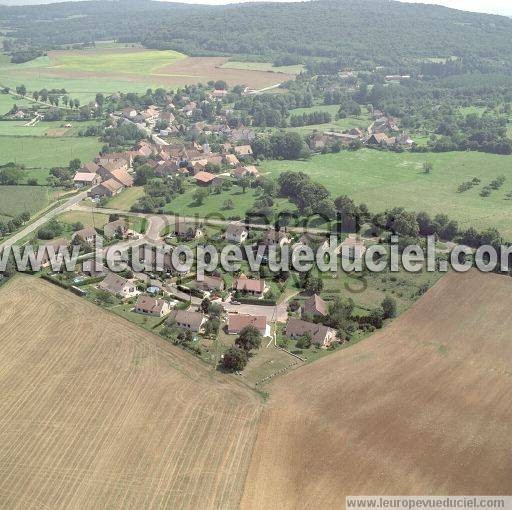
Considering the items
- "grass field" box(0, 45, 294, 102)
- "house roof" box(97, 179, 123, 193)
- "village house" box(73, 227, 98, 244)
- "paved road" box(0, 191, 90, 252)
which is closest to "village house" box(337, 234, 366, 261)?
"village house" box(73, 227, 98, 244)

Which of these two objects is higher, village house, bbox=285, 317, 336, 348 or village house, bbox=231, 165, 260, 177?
village house, bbox=231, 165, 260, 177

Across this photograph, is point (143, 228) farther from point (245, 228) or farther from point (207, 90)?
point (207, 90)

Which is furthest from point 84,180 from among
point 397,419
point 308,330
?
point 397,419

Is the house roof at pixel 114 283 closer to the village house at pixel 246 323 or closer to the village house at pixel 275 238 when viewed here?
the village house at pixel 246 323

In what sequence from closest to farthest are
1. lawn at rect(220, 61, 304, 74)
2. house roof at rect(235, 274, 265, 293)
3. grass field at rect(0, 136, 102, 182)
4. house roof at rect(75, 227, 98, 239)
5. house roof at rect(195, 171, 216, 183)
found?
1. house roof at rect(235, 274, 265, 293)
2. house roof at rect(75, 227, 98, 239)
3. house roof at rect(195, 171, 216, 183)
4. grass field at rect(0, 136, 102, 182)
5. lawn at rect(220, 61, 304, 74)

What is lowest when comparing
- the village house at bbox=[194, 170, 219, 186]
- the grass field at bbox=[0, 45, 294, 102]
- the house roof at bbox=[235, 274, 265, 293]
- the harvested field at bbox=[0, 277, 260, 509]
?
the harvested field at bbox=[0, 277, 260, 509]

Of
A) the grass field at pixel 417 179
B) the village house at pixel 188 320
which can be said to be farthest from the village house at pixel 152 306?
the grass field at pixel 417 179

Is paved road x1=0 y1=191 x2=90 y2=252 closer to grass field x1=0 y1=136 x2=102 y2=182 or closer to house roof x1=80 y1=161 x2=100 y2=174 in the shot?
house roof x1=80 y1=161 x2=100 y2=174
